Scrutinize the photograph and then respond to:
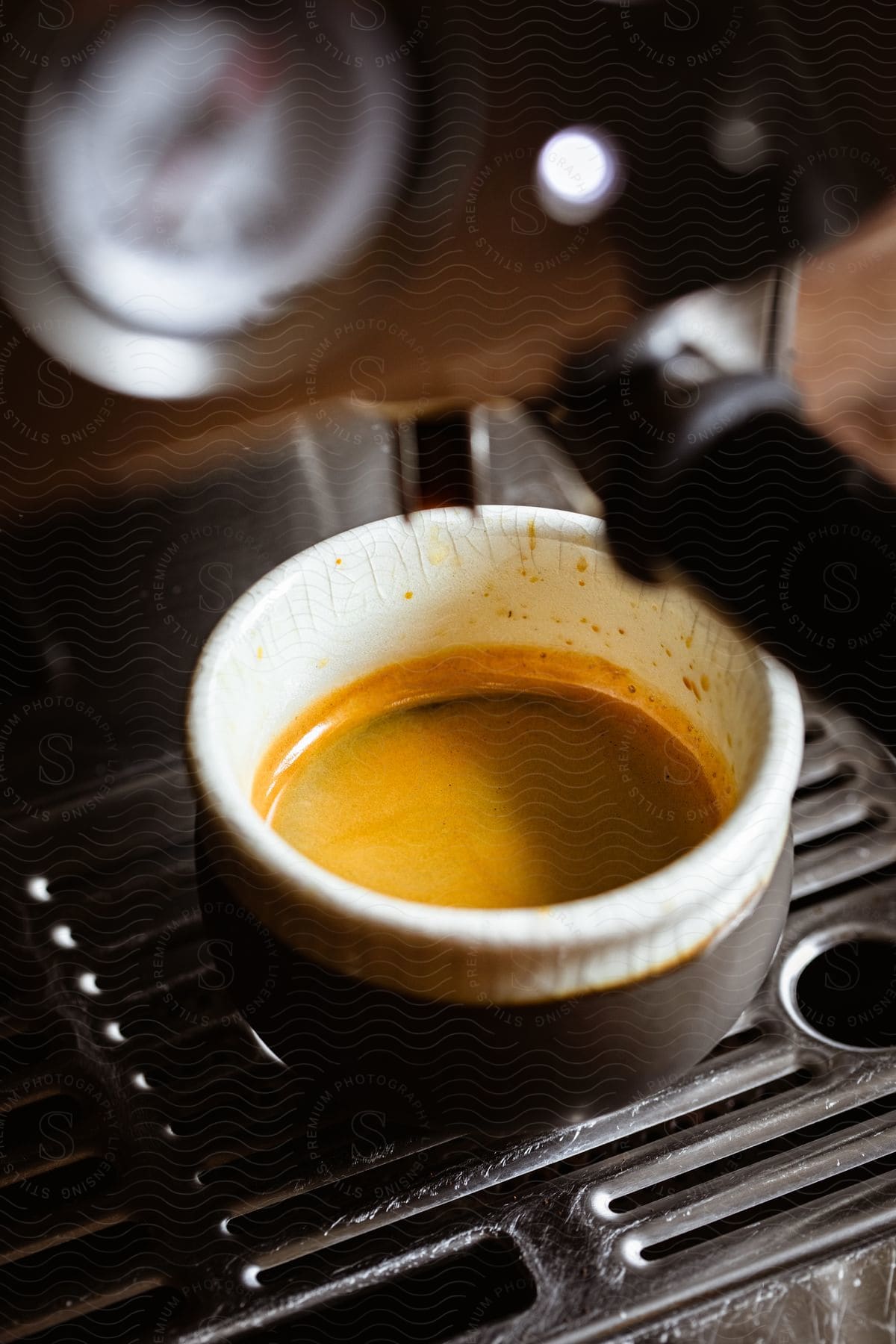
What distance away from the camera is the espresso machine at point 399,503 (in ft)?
1.13

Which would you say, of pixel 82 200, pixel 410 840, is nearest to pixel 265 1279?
pixel 410 840

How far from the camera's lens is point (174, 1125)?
38 cm

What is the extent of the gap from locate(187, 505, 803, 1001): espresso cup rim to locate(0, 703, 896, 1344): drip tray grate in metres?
0.08

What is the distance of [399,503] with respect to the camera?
23.8 inches

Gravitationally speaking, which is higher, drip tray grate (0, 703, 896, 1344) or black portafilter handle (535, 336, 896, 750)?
black portafilter handle (535, 336, 896, 750)

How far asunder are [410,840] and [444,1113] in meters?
0.10

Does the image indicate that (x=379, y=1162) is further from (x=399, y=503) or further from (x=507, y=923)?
(x=399, y=503)

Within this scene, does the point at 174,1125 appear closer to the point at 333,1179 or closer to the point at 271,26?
the point at 333,1179

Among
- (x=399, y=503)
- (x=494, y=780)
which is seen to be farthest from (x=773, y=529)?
(x=399, y=503)

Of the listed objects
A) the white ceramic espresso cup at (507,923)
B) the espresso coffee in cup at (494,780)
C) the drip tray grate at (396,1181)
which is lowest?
the drip tray grate at (396,1181)

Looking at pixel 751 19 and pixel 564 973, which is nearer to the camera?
pixel 564 973

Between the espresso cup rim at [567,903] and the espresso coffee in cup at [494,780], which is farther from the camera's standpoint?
the espresso coffee in cup at [494,780]

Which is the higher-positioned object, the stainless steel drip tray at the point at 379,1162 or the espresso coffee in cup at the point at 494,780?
the espresso coffee in cup at the point at 494,780

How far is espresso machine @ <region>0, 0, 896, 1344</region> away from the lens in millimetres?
346
